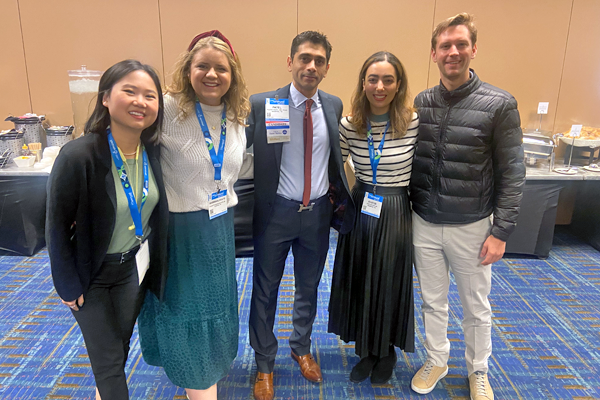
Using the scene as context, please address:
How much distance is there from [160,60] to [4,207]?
207 cm

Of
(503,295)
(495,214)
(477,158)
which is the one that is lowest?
(503,295)

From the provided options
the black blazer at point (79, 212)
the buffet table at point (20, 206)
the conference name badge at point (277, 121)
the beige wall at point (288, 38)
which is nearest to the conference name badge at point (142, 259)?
the black blazer at point (79, 212)

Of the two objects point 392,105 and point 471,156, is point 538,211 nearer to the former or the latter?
point 471,156

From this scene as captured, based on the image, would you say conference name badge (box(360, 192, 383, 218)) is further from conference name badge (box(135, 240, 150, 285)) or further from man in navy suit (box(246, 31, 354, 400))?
conference name badge (box(135, 240, 150, 285))

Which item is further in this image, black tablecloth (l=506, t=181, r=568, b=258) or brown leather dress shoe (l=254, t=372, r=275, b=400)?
black tablecloth (l=506, t=181, r=568, b=258)

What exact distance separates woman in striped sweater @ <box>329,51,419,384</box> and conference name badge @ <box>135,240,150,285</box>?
3.05ft

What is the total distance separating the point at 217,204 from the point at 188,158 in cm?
22

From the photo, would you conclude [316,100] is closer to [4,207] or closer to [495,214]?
[495,214]

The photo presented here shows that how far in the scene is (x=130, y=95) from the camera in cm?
123

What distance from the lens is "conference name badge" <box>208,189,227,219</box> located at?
1494mm

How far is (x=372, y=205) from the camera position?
1.76 metres

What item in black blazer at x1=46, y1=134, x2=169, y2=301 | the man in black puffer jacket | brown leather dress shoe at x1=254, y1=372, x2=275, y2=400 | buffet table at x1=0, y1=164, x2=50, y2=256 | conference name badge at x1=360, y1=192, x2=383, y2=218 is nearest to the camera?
black blazer at x1=46, y1=134, x2=169, y2=301

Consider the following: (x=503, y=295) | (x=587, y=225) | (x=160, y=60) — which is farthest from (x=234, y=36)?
(x=587, y=225)

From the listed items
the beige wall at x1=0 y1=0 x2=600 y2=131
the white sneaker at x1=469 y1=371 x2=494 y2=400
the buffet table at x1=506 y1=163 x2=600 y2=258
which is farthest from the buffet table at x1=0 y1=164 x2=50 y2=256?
the buffet table at x1=506 y1=163 x2=600 y2=258
